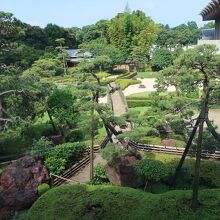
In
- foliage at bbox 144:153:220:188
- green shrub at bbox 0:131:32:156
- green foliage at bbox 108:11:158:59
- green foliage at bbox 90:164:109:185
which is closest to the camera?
foliage at bbox 144:153:220:188

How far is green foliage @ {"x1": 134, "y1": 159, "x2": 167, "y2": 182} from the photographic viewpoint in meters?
14.7

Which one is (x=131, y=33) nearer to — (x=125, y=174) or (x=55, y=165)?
(x=55, y=165)

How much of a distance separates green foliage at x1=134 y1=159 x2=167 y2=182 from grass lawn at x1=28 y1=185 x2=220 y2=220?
1.76 meters

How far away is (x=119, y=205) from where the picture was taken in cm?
1241

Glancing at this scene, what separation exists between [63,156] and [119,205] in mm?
6761

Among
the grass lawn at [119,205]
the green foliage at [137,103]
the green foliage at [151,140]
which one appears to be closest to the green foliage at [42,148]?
the grass lawn at [119,205]

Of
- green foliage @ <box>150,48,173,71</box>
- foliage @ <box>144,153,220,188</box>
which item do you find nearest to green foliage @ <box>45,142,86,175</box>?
foliage @ <box>144,153,220,188</box>

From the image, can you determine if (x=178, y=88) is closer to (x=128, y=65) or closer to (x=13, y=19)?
(x=13, y=19)

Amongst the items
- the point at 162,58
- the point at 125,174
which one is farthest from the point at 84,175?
the point at 162,58

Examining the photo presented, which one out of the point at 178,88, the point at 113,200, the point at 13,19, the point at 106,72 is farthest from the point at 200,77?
the point at 106,72

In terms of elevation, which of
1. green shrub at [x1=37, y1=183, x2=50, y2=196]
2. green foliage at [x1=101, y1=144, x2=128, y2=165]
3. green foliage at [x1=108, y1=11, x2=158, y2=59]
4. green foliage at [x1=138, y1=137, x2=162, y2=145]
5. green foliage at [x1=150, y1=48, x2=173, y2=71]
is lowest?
green shrub at [x1=37, y1=183, x2=50, y2=196]

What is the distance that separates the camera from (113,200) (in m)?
12.7

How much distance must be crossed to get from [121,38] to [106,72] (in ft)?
34.5

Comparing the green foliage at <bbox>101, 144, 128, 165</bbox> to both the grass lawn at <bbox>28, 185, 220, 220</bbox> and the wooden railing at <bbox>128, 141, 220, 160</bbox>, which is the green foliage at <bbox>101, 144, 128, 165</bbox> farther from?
the wooden railing at <bbox>128, 141, 220, 160</bbox>
